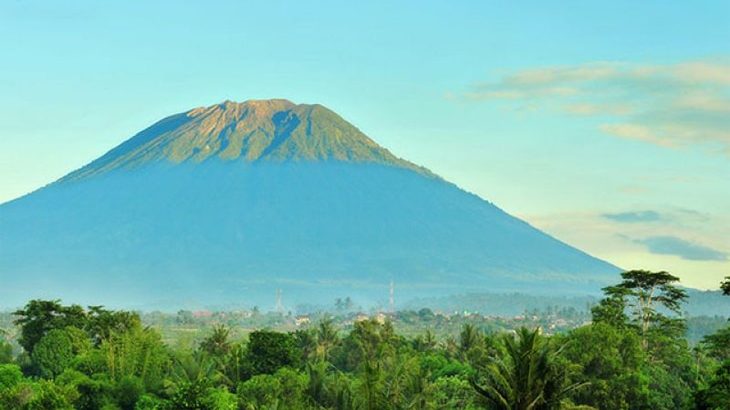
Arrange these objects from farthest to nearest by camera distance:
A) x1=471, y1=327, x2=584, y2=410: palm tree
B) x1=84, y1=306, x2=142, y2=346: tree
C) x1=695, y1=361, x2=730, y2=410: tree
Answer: x1=84, y1=306, x2=142, y2=346: tree
x1=695, y1=361, x2=730, y2=410: tree
x1=471, y1=327, x2=584, y2=410: palm tree

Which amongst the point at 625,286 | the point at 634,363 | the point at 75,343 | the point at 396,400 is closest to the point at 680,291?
the point at 625,286

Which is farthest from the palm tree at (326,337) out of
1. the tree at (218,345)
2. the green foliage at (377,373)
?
the tree at (218,345)

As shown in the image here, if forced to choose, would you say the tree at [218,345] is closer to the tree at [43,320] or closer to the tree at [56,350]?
the tree at [43,320]

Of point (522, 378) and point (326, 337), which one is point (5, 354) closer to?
point (326, 337)

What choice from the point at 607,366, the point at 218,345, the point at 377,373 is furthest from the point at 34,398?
the point at 218,345

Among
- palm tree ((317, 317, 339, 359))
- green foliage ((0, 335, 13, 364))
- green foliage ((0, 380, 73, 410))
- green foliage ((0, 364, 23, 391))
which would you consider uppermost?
palm tree ((317, 317, 339, 359))

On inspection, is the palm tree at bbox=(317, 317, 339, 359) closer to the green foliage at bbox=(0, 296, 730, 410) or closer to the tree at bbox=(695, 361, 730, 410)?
the green foliage at bbox=(0, 296, 730, 410)

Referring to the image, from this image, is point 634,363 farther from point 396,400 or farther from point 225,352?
point 225,352

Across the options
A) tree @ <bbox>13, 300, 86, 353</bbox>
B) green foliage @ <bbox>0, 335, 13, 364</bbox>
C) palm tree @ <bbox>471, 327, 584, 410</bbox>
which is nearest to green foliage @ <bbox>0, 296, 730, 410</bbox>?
palm tree @ <bbox>471, 327, 584, 410</bbox>

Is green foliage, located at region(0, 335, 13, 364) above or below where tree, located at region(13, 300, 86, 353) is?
below
